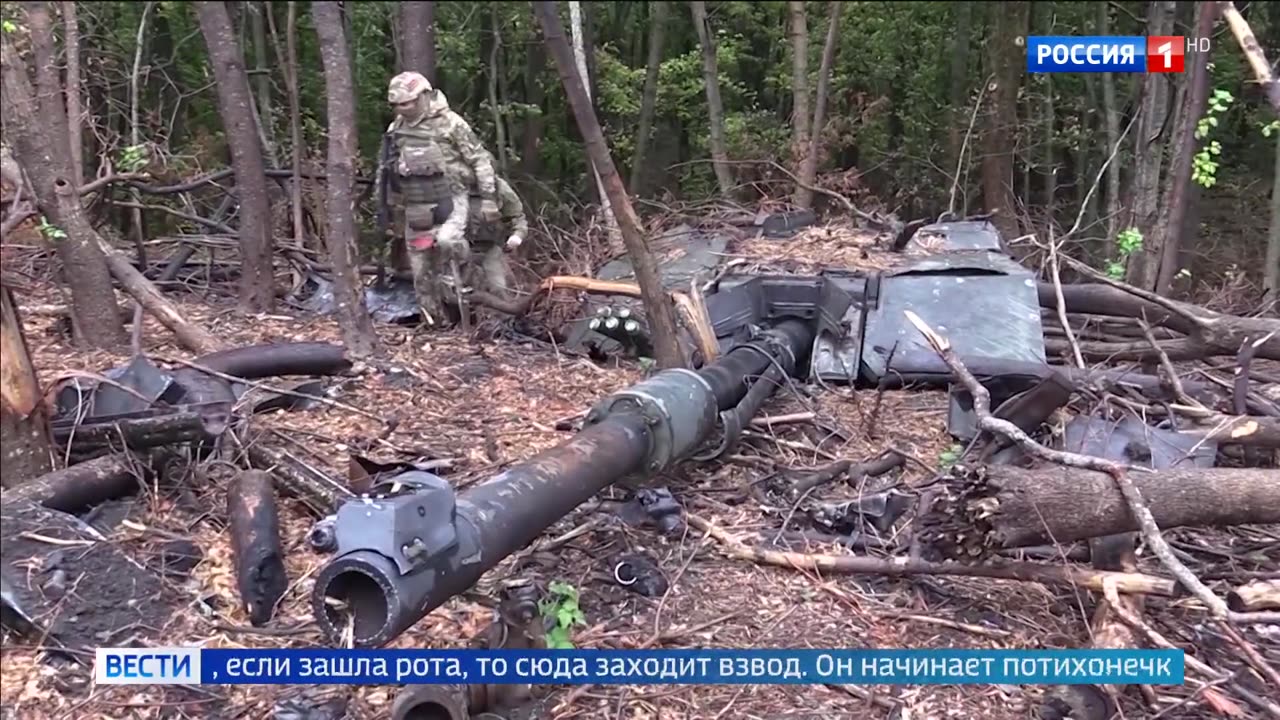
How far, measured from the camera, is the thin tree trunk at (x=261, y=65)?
47.7 feet

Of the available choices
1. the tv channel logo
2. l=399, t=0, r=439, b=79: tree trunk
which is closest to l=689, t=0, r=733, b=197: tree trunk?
l=399, t=0, r=439, b=79: tree trunk

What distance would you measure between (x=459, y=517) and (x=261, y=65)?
608 inches

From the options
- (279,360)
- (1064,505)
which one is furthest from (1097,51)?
(279,360)

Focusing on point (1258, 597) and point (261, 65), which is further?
point (261, 65)

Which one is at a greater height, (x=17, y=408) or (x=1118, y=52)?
(x=1118, y=52)

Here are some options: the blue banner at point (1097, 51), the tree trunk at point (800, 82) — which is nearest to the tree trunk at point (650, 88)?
the tree trunk at point (800, 82)

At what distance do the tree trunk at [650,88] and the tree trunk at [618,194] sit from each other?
12953 mm

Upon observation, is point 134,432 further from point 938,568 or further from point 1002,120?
point 1002,120

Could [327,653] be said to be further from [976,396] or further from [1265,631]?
[1265,631]

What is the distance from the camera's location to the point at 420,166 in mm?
7902

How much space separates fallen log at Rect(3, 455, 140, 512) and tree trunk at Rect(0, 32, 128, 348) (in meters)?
1.35

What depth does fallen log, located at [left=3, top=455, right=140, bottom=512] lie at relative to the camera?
3.71 meters

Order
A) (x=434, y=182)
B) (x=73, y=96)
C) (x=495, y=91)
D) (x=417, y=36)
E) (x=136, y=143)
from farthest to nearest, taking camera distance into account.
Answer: (x=495, y=91) → (x=417, y=36) → (x=136, y=143) → (x=434, y=182) → (x=73, y=96)

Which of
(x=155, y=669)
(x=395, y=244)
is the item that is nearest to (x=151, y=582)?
(x=155, y=669)
